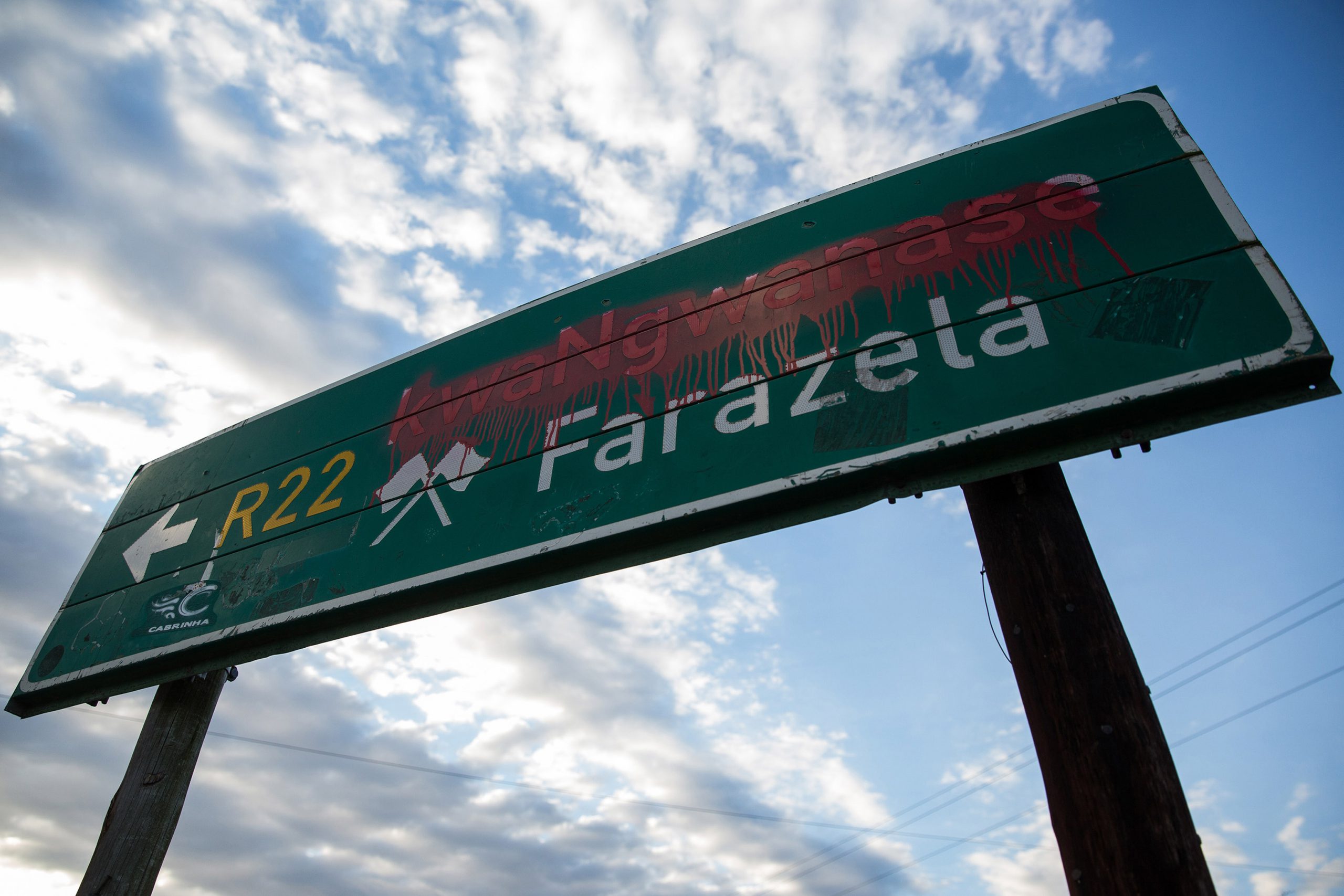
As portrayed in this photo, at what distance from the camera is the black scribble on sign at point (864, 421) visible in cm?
241

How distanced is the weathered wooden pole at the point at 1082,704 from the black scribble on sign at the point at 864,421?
342 millimetres

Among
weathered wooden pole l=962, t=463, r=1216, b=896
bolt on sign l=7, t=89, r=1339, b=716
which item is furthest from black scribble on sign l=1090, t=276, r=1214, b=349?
weathered wooden pole l=962, t=463, r=1216, b=896

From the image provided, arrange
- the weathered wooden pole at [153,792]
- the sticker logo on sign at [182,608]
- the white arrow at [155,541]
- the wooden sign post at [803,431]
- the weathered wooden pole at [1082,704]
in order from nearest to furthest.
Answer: the weathered wooden pole at [1082,704] < the wooden sign post at [803,431] < the weathered wooden pole at [153,792] < the sticker logo on sign at [182,608] < the white arrow at [155,541]

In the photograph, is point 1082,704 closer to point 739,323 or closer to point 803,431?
point 803,431

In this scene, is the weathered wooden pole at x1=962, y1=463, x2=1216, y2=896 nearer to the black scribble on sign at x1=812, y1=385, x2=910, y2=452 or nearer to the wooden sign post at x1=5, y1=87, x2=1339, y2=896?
the wooden sign post at x1=5, y1=87, x2=1339, y2=896

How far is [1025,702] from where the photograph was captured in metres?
2.04

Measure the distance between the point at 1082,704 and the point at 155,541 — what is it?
14.6ft

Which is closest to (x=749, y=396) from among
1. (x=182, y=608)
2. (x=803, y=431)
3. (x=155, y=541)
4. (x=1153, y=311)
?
(x=803, y=431)

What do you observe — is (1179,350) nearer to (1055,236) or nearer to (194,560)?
(1055,236)

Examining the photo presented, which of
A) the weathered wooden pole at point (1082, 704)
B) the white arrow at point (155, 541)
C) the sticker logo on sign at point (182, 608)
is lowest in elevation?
the weathered wooden pole at point (1082, 704)

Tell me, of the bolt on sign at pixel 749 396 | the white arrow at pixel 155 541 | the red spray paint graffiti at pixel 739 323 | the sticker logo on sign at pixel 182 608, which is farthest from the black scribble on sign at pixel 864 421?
the white arrow at pixel 155 541

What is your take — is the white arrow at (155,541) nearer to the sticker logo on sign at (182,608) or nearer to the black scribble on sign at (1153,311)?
the sticker logo on sign at (182,608)

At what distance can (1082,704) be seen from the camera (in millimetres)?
1916

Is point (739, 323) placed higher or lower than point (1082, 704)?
higher
